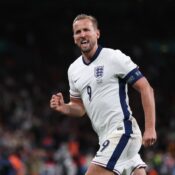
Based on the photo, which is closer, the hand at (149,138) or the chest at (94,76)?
the hand at (149,138)

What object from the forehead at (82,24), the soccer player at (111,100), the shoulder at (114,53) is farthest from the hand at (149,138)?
the forehead at (82,24)

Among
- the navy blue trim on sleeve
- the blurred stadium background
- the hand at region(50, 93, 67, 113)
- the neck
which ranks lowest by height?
the blurred stadium background

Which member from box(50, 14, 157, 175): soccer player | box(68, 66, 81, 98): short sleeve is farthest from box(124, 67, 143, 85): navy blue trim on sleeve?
box(68, 66, 81, 98): short sleeve

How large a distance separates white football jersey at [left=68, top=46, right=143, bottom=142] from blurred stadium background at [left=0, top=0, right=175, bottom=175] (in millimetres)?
6910

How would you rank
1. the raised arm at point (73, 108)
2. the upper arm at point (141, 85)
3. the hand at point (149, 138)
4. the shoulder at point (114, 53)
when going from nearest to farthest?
the hand at point (149, 138) → the upper arm at point (141, 85) → the shoulder at point (114, 53) → the raised arm at point (73, 108)

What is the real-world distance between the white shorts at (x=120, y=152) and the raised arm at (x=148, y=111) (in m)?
0.30

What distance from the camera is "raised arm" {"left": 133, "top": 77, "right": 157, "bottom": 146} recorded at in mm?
6872

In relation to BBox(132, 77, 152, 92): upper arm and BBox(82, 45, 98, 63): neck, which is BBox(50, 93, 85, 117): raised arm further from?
BBox(132, 77, 152, 92): upper arm

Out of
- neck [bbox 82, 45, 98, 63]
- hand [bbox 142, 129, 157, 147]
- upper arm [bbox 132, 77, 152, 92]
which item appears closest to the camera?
hand [bbox 142, 129, 157, 147]

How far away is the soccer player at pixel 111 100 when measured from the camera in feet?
23.5

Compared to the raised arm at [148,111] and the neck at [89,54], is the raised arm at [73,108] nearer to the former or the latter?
the neck at [89,54]

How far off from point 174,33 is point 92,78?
15.0 meters

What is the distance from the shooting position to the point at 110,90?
724cm

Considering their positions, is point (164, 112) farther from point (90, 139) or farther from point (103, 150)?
point (103, 150)
